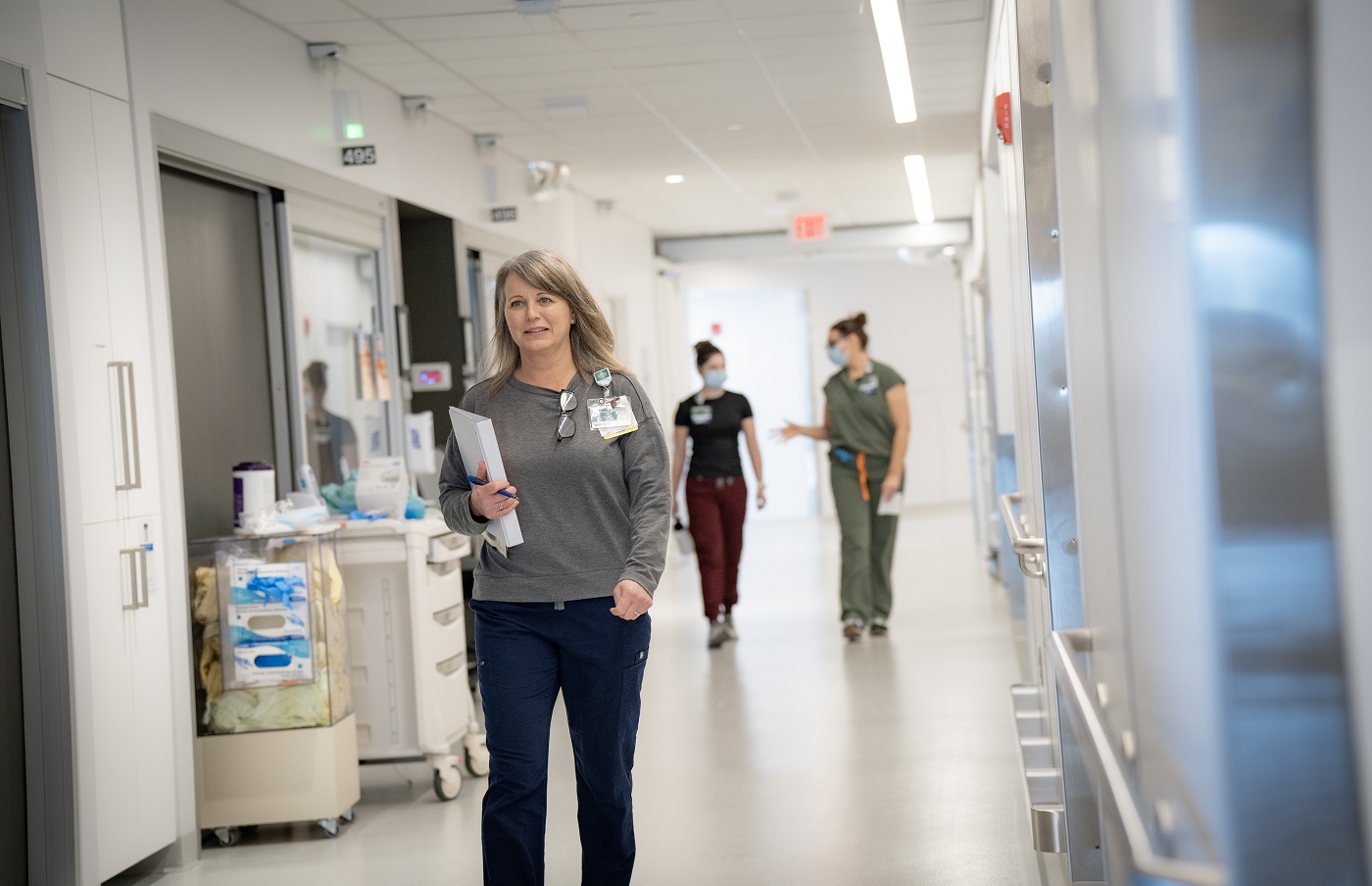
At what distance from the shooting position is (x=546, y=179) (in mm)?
8812

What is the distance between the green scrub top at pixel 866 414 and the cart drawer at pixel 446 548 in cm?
290

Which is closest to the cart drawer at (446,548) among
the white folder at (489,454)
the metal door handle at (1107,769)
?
the white folder at (489,454)

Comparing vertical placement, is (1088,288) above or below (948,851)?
above

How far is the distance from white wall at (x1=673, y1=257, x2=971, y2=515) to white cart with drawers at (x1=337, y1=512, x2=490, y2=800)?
1257 centimetres

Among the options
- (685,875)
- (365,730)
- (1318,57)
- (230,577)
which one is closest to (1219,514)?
(1318,57)

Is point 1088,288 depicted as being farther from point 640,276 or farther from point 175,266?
point 640,276

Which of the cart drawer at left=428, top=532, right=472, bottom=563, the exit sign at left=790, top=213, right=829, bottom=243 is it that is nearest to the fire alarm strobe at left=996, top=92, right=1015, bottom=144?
the cart drawer at left=428, top=532, right=472, bottom=563

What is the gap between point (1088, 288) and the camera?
5.42ft

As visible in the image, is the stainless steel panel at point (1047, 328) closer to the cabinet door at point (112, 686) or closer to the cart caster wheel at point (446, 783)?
the cart caster wheel at point (446, 783)

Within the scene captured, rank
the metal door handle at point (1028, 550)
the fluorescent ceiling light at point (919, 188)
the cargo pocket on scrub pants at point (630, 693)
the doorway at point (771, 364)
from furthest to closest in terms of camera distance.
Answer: the doorway at point (771, 364) → the fluorescent ceiling light at point (919, 188) → the metal door handle at point (1028, 550) → the cargo pocket on scrub pants at point (630, 693)

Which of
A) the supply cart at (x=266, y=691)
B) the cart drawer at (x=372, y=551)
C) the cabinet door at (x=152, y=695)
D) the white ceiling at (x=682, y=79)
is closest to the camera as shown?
the cabinet door at (x=152, y=695)

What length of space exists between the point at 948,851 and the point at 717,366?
4.44 m

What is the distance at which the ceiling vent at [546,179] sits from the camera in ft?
28.8

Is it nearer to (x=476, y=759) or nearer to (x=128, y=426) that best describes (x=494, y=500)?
(x=128, y=426)
